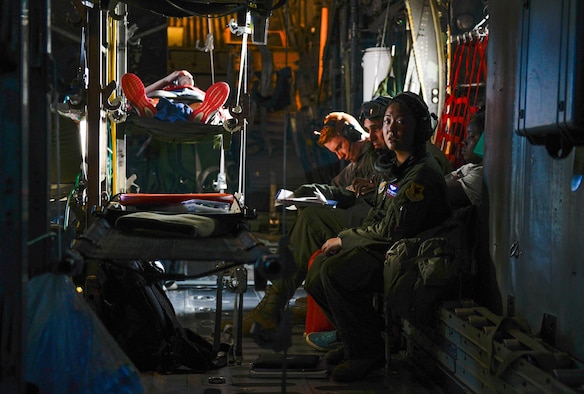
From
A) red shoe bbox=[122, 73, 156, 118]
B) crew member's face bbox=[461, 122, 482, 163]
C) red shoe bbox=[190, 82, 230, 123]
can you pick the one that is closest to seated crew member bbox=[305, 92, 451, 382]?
crew member's face bbox=[461, 122, 482, 163]

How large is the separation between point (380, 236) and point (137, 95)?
2.48 m

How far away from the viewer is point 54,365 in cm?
335

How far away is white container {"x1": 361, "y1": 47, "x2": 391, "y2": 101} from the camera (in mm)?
9461

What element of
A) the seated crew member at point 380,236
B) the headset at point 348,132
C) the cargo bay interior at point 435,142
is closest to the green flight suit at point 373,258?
the seated crew member at point 380,236

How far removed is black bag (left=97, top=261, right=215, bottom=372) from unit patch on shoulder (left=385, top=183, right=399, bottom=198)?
64.0 inches

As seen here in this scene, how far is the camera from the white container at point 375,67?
9461mm

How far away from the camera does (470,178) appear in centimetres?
585

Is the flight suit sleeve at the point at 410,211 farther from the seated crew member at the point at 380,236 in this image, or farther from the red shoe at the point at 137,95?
the red shoe at the point at 137,95

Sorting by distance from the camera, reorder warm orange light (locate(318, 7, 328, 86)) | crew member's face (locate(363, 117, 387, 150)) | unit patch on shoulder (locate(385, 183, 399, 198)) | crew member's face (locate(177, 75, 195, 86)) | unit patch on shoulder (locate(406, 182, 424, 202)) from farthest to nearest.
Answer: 1. warm orange light (locate(318, 7, 328, 86))
2. crew member's face (locate(177, 75, 195, 86))
3. crew member's face (locate(363, 117, 387, 150))
4. unit patch on shoulder (locate(385, 183, 399, 198))
5. unit patch on shoulder (locate(406, 182, 424, 202))

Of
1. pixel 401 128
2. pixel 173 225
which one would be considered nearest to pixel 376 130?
pixel 401 128

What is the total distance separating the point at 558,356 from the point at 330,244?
2.21m

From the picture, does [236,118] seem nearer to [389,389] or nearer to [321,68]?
[389,389]

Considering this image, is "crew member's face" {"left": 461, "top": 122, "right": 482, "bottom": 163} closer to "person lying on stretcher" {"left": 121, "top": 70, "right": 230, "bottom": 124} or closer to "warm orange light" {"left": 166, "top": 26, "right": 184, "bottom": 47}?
"person lying on stretcher" {"left": 121, "top": 70, "right": 230, "bottom": 124}

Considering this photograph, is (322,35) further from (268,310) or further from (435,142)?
(268,310)
